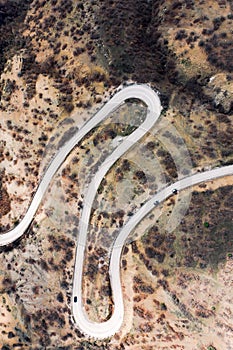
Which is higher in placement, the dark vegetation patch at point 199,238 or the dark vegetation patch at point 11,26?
the dark vegetation patch at point 11,26

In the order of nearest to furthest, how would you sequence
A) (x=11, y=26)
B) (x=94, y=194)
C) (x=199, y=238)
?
(x=199, y=238) → (x=94, y=194) → (x=11, y=26)

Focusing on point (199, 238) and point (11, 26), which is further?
point (11, 26)

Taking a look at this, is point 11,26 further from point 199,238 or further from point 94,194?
point 199,238

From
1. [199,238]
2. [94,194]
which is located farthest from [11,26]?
[199,238]

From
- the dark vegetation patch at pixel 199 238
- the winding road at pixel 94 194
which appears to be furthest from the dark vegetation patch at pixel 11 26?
the dark vegetation patch at pixel 199 238

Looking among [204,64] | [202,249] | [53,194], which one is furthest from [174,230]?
[204,64]

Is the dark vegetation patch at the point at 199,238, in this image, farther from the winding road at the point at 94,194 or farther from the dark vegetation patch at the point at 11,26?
the dark vegetation patch at the point at 11,26

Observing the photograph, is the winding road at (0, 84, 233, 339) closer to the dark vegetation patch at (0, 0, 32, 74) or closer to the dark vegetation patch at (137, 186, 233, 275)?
the dark vegetation patch at (137, 186, 233, 275)

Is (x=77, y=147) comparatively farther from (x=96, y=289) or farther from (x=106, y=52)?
(x=96, y=289)
